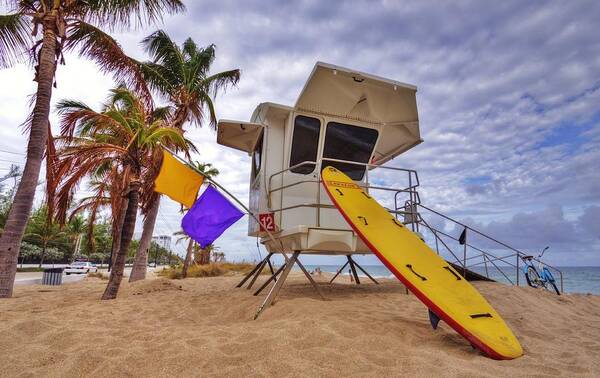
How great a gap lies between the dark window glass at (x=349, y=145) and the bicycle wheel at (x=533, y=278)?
7.39 m

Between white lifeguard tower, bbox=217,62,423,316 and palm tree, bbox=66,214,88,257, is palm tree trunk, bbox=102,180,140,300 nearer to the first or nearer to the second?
white lifeguard tower, bbox=217,62,423,316

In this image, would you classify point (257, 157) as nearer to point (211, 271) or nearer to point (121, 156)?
point (121, 156)

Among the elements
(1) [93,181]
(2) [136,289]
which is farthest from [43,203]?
(1) [93,181]

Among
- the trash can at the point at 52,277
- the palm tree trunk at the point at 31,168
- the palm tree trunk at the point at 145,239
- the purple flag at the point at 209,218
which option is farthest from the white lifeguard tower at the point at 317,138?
the trash can at the point at 52,277

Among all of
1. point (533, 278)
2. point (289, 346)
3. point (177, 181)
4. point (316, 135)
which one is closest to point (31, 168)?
point (177, 181)

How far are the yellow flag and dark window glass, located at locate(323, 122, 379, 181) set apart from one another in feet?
10.5

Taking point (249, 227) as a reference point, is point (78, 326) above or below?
below

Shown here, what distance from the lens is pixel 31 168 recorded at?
9172 millimetres

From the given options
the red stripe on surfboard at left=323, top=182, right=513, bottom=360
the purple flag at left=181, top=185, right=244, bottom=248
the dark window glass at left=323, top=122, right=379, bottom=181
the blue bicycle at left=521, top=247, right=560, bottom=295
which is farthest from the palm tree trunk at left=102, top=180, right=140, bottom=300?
the blue bicycle at left=521, top=247, right=560, bottom=295

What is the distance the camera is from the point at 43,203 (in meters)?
9.88

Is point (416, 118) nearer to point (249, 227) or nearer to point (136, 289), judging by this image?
point (249, 227)

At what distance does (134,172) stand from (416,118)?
7589mm

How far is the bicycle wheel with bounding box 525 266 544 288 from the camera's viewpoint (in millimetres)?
11290

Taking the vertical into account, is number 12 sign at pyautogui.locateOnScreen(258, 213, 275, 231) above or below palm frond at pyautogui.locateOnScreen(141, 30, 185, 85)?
below
